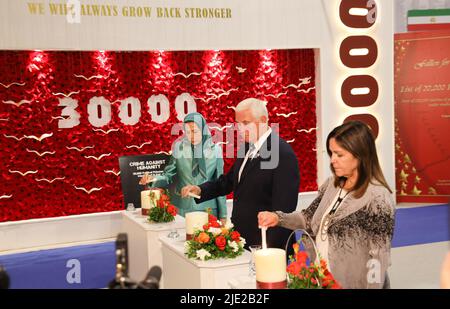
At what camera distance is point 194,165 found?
4711 mm

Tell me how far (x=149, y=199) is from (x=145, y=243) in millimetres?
546

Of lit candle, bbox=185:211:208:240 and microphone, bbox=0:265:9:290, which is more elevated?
microphone, bbox=0:265:9:290

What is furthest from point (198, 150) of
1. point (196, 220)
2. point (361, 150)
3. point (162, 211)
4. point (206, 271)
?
point (361, 150)

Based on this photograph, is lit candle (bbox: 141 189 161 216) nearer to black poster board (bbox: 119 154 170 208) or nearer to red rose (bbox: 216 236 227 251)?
black poster board (bbox: 119 154 170 208)

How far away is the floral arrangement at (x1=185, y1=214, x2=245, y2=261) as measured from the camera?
2840 millimetres

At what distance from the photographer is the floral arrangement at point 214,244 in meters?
2.84

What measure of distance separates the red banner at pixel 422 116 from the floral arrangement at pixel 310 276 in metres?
6.81

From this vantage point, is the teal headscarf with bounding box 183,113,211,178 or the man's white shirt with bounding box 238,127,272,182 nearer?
the man's white shirt with bounding box 238,127,272,182

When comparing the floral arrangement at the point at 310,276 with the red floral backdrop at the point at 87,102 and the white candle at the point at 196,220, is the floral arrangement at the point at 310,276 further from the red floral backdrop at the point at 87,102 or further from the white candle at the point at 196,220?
the red floral backdrop at the point at 87,102

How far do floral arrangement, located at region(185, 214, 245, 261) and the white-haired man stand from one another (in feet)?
1.10

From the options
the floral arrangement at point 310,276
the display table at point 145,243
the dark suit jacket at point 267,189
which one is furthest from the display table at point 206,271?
the display table at point 145,243

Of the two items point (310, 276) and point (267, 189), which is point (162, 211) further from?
point (310, 276)

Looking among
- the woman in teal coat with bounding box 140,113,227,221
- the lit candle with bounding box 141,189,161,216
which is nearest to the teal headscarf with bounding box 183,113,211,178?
the woman in teal coat with bounding box 140,113,227,221
